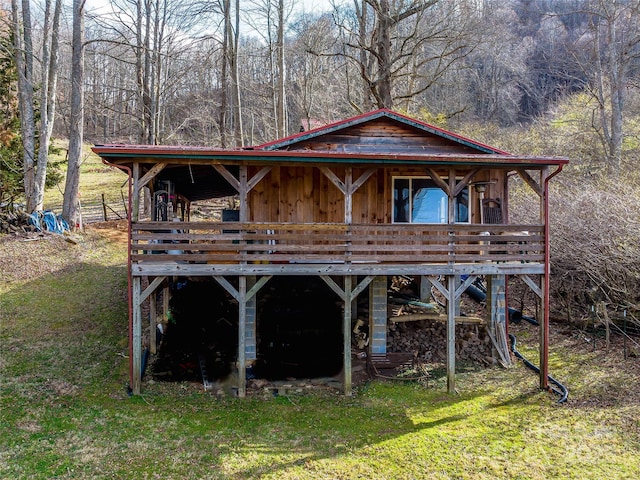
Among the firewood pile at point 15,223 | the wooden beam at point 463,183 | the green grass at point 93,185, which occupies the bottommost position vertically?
the firewood pile at point 15,223

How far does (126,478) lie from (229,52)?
21.4 m

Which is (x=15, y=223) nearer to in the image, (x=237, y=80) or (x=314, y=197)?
(x=237, y=80)

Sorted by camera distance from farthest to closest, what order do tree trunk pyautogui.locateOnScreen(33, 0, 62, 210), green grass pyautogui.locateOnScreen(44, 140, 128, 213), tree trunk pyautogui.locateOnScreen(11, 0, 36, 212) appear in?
green grass pyautogui.locateOnScreen(44, 140, 128, 213), tree trunk pyautogui.locateOnScreen(11, 0, 36, 212), tree trunk pyautogui.locateOnScreen(33, 0, 62, 210)

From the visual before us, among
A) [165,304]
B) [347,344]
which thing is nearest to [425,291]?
[347,344]

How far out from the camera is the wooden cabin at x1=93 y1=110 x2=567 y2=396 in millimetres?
9070

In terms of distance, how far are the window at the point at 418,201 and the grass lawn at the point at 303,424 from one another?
371 cm

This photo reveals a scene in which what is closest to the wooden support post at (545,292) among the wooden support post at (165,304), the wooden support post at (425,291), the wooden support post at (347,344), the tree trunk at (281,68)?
the wooden support post at (425,291)

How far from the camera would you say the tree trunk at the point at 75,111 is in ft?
60.0

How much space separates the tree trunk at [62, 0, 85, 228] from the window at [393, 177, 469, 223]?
538 inches

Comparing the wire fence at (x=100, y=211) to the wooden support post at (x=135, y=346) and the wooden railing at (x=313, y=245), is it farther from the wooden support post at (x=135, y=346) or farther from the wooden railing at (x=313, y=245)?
the wooden railing at (x=313, y=245)

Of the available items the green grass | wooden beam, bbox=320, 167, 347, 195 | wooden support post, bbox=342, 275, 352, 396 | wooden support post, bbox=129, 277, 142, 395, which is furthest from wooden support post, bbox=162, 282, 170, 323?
the green grass

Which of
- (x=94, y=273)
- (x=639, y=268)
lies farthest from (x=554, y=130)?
(x=94, y=273)

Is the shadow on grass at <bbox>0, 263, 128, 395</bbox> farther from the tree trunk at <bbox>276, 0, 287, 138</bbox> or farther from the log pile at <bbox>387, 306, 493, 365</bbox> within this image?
the tree trunk at <bbox>276, 0, 287, 138</bbox>

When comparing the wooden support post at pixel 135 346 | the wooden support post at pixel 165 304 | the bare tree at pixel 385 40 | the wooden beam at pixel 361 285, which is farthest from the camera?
the bare tree at pixel 385 40
